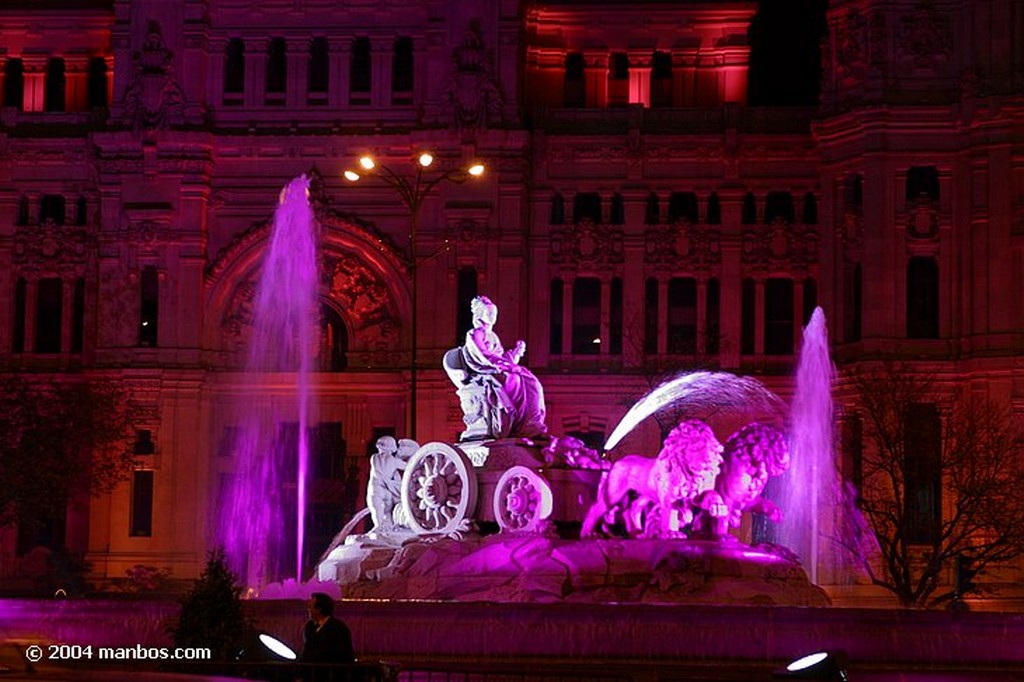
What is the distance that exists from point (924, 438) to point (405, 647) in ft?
116

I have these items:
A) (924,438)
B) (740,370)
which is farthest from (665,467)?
(740,370)

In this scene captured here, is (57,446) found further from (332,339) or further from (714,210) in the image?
(714,210)

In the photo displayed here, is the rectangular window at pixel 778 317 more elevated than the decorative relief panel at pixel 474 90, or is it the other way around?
the decorative relief panel at pixel 474 90

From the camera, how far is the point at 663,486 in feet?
112

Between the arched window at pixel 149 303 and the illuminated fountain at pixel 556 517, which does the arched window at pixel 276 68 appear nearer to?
the arched window at pixel 149 303

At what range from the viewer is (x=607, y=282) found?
71.1 m

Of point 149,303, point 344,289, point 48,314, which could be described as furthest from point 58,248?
point 344,289

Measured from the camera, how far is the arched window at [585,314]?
235 ft

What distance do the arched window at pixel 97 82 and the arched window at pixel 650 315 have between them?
21.1 meters

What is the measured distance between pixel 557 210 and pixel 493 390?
3540cm

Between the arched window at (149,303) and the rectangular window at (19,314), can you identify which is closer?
the arched window at (149,303)

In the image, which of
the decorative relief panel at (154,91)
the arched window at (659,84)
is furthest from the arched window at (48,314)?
the arched window at (659,84)

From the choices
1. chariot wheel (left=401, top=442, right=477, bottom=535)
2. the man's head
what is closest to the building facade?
chariot wheel (left=401, top=442, right=477, bottom=535)

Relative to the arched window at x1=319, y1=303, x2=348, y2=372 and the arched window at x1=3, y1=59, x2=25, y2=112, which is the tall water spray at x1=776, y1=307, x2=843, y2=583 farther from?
the arched window at x1=3, y1=59, x2=25, y2=112
